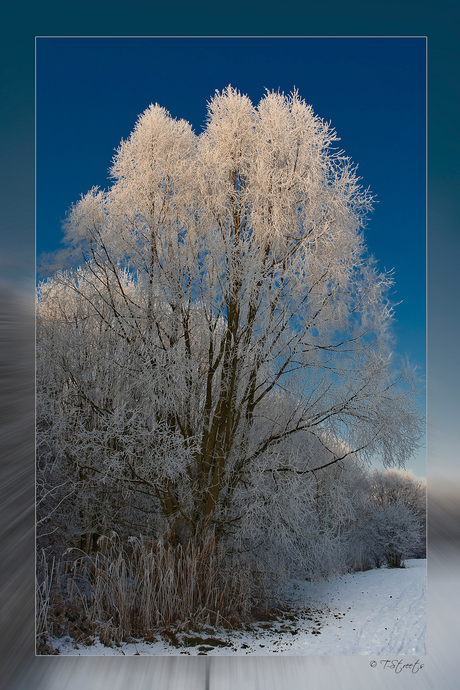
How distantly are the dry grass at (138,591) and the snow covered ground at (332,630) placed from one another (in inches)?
2.6

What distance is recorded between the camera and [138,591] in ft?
7.97

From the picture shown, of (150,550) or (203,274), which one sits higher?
(203,274)

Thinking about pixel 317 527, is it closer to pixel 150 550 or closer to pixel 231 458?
pixel 231 458

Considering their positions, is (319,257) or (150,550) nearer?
(150,550)

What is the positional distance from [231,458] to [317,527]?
0.67m

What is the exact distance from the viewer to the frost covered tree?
8.45 ft

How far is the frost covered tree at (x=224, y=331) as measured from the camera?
257cm

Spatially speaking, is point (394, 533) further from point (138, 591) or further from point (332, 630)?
point (138, 591)

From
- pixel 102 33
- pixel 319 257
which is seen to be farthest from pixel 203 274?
pixel 102 33

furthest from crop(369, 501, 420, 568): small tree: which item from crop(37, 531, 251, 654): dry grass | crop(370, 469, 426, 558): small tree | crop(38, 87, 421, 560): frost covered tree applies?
crop(37, 531, 251, 654): dry grass

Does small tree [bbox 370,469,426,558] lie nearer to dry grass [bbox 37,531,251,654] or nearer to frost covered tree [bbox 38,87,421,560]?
frost covered tree [bbox 38,87,421,560]

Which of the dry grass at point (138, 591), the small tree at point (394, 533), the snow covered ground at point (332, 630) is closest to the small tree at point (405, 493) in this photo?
the small tree at point (394, 533)

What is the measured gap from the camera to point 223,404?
8.69 feet

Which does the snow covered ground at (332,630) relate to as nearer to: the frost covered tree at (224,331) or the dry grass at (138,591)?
the dry grass at (138,591)
